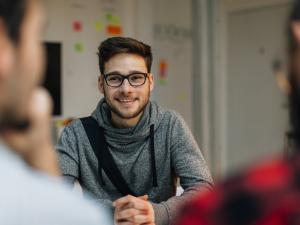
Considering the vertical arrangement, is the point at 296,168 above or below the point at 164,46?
below

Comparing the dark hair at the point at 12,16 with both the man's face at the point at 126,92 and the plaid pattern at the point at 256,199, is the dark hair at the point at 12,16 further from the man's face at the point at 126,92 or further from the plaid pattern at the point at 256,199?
the man's face at the point at 126,92

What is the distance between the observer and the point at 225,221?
550 mm

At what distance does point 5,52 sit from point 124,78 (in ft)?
3.89

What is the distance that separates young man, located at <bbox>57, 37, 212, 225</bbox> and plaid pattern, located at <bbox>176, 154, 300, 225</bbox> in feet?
3.68

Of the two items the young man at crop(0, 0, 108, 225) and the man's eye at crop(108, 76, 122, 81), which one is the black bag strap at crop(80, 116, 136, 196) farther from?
the young man at crop(0, 0, 108, 225)

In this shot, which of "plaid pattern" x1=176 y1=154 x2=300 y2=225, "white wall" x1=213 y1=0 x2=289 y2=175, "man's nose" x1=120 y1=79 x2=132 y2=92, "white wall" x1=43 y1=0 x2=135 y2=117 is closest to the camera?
"plaid pattern" x1=176 y1=154 x2=300 y2=225

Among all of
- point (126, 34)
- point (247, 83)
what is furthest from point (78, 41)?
point (247, 83)

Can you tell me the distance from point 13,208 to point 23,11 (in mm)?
236

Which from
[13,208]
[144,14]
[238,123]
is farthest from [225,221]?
[238,123]

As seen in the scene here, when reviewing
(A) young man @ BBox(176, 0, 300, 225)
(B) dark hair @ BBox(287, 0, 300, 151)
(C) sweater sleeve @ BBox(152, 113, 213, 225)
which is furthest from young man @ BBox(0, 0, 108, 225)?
(C) sweater sleeve @ BBox(152, 113, 213, 225)

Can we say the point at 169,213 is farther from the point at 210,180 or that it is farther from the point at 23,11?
the point at 23,11

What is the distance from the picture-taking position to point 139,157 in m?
1.76

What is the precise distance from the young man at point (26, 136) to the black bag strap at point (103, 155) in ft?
3.47

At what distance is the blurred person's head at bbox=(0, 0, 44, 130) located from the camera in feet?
1.92
